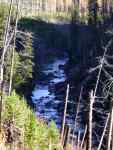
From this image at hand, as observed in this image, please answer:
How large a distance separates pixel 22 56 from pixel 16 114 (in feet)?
118

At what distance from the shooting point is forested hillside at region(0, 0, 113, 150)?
1895 centimetres

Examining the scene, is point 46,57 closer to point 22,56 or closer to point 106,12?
point 106,12

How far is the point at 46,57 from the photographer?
3844 inches

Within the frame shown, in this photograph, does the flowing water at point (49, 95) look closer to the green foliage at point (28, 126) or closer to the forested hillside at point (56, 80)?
the forested hillside at point (56, 80)

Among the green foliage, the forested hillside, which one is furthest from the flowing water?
the green foliage

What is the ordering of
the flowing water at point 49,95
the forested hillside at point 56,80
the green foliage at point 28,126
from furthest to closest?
the flowing water at point 49,95 < the forested hillside at point 56,80 < the green foliage at point 28,126

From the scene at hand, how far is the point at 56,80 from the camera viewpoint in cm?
7638

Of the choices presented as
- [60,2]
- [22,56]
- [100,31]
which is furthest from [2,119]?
[60,2]

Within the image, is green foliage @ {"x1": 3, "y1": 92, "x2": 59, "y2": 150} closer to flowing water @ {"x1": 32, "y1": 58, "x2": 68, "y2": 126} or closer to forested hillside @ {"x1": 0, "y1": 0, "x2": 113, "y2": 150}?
forested hillside @ {"x1": 0, "y1": 0, "x2": 113, "y2": 150}

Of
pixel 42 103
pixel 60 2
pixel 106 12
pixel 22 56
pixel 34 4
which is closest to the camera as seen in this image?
pixel 22 56

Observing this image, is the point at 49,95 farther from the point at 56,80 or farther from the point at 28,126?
the point at 28,126

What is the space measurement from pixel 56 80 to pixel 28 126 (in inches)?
2274

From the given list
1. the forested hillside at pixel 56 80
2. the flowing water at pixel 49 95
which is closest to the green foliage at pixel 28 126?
the forested hillside at pixel 56 80

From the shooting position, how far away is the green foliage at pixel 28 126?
18.4 m
